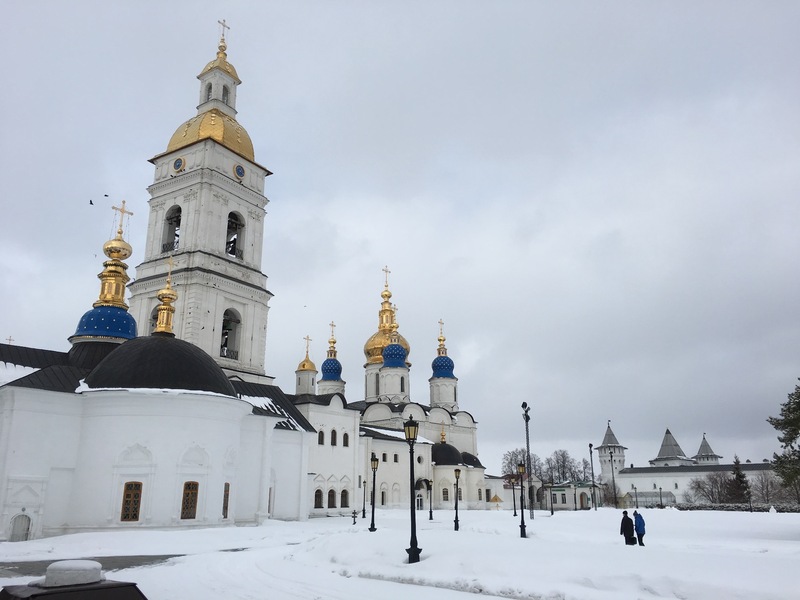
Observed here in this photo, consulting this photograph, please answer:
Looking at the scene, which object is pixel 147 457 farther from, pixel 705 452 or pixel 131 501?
pixel 705 452

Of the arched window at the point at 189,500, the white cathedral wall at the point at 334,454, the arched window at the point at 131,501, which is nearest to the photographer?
the arched window at the point at 131,501

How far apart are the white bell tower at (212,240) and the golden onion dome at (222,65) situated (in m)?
0.28

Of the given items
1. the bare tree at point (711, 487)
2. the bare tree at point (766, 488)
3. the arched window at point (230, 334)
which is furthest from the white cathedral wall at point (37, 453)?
the bare tree at point (766, 488)

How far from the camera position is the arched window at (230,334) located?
39281 mm

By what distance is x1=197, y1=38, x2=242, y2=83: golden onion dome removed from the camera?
4391 centimetres

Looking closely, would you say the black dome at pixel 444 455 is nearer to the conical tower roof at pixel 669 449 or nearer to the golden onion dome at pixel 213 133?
the golden onion dome at pixel 213 133

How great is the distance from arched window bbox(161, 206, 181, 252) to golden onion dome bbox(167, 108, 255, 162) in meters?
4.39

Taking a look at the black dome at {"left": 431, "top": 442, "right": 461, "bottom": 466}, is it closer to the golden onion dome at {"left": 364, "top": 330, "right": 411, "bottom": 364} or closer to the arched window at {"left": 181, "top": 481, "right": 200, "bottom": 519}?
the golden onion dome at {"left": 364, "top": 330, "right": 411, "bottom": 364}

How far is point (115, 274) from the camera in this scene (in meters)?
33.1

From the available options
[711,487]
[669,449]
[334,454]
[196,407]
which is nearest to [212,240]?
[334,454]

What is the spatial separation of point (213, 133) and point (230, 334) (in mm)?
13443

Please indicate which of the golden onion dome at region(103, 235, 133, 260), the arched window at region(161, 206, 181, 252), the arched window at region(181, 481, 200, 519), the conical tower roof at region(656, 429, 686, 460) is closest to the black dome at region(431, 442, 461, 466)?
the arched window at region(161, 206, 181, 252)

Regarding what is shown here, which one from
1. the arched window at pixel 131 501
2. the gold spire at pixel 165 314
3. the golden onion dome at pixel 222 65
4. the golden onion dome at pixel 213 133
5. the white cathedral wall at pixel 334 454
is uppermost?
the golden onion dome at pixel 222 65

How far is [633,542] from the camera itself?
717 inches
